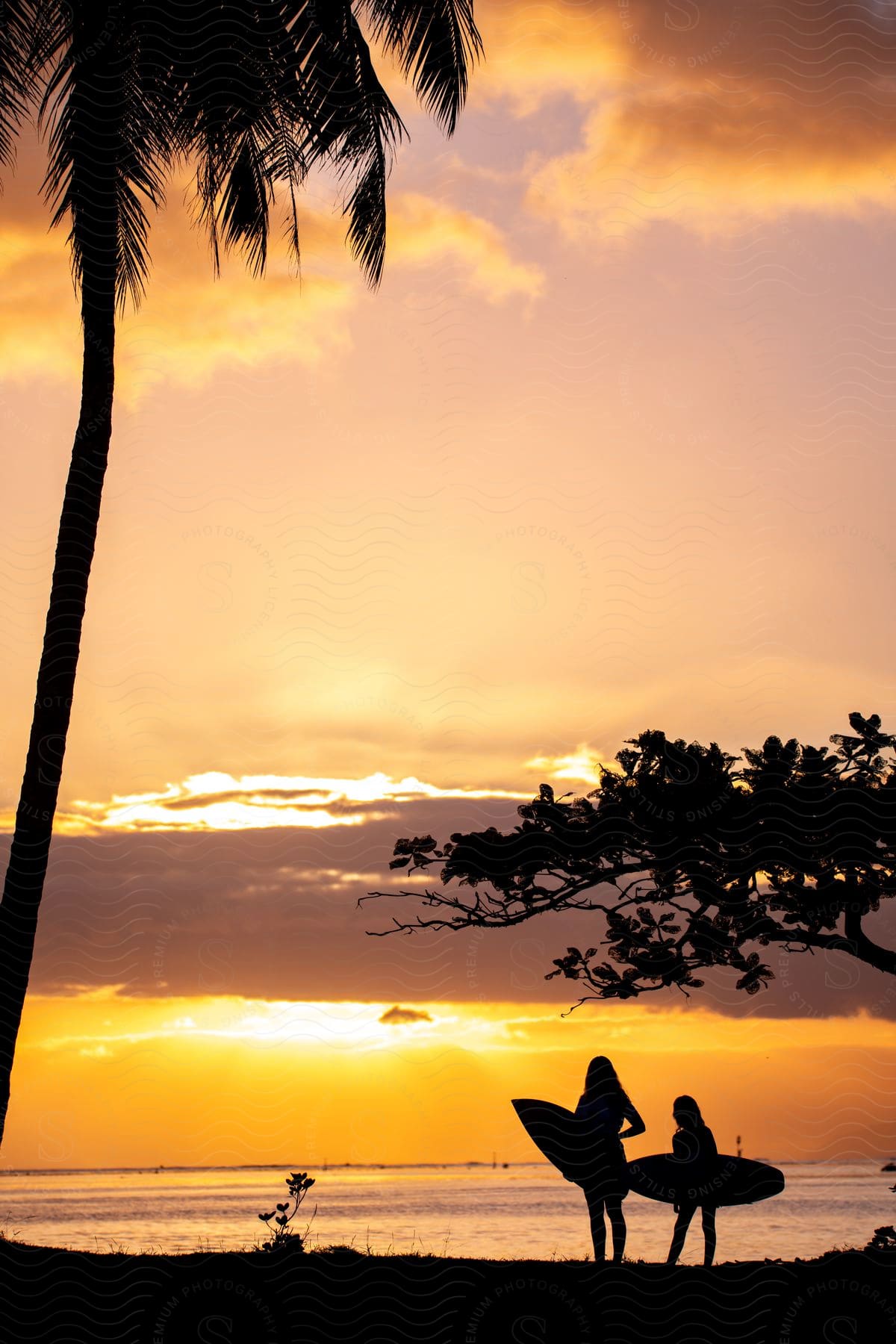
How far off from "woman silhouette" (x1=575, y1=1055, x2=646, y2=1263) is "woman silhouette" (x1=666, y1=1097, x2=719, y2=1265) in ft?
1.55

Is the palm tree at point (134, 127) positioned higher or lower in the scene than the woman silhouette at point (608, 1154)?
higher

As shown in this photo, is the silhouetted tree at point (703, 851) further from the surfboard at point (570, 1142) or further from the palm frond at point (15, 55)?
the palm frond at point (15, 55)

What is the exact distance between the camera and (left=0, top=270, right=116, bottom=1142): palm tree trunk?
9664mm

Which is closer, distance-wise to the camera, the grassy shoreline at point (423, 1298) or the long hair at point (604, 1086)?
the grassy shoreline at point (423, 1298)

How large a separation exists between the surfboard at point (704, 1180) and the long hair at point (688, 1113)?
30cm

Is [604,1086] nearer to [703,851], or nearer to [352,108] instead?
[703,851]

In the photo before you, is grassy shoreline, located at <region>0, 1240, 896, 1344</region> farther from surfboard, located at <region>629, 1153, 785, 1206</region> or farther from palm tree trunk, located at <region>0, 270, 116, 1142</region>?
palm tree trunk, located at <region>0, 270, 116, 1142</region>

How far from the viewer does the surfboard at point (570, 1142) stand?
35.1 ft

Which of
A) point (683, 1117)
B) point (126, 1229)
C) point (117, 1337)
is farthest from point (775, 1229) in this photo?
point (117, 1337)

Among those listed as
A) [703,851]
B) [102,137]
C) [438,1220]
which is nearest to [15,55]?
[102,137]

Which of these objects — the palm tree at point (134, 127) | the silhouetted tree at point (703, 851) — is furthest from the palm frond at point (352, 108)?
the silhouetted tree at point (703, 851)

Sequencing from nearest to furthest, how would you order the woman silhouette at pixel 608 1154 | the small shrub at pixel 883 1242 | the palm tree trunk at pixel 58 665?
the palm tree trunk at pixel 58 665 → the woman silhouette at pixel 608 1154 → the small shrub at pixel 883 1242

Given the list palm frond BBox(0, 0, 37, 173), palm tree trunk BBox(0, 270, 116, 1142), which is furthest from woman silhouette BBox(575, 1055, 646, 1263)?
palm frond BBox(0, 0, 37, 173)

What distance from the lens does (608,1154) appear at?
10711 millimetres
